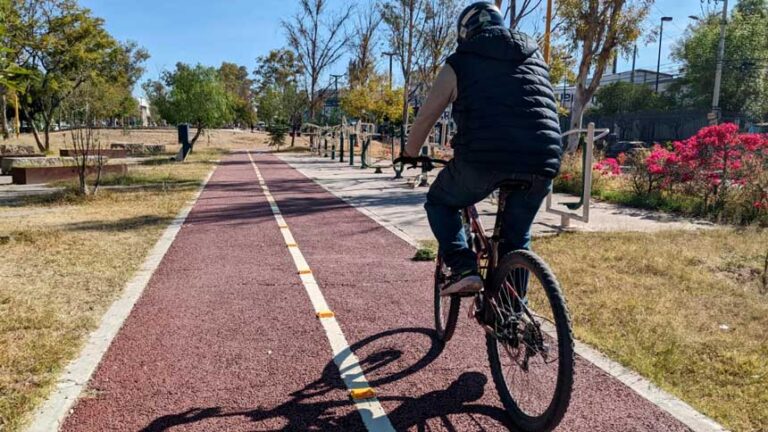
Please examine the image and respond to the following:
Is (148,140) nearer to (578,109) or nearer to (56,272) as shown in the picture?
(578,109)

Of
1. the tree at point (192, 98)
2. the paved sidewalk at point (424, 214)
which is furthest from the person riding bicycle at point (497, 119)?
the tree at point (192, 98)

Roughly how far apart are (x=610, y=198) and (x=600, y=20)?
5674 millimetres

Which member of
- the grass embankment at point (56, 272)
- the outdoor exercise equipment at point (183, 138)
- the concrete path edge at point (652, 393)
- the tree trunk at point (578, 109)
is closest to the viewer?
the concrete path edge at point (652, 393)

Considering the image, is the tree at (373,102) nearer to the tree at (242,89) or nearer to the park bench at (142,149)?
the park bench at (142,149)

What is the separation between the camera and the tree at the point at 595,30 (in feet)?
48.4

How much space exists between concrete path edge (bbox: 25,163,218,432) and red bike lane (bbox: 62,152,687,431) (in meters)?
0.06

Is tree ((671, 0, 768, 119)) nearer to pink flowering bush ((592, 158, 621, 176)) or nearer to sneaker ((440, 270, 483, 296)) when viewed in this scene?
pink flowering bush ((592, 158, 621, 176))

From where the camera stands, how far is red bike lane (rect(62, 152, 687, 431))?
2898mm

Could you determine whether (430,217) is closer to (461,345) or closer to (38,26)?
(461,345)

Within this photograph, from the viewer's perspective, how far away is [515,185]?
2.96 m

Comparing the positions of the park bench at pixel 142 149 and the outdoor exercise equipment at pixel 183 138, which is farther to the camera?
the park bench at pixel 142 149

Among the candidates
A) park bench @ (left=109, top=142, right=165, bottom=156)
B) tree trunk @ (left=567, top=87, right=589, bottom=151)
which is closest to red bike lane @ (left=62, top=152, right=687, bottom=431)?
tree trunk @ (left=567, top=87, right=589, bottom=151)

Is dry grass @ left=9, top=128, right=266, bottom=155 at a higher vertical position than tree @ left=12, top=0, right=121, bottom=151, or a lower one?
lower

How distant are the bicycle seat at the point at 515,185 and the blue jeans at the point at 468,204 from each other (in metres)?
0.02
